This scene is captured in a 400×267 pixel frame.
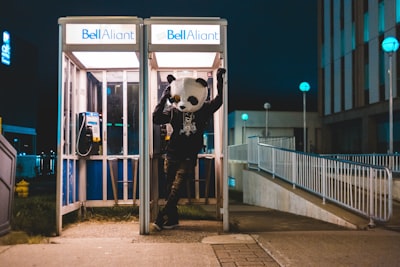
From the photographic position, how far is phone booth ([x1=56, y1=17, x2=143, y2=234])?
698 cm

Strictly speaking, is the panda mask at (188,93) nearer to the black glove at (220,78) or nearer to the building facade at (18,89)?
the black glove at (220,78)

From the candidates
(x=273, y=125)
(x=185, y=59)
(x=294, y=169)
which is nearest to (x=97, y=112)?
(x=185, y=59)

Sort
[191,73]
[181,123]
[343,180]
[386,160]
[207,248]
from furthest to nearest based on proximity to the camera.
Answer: [386,160] → [343,180] → [191,73] → [181,123] → [207,248]

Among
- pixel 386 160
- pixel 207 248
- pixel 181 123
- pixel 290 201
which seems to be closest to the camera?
pixel 207 248

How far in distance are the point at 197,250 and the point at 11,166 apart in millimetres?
3190

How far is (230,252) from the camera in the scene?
5953 millimetres

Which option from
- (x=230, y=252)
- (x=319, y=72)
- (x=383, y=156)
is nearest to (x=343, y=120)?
(x=319, y=72)

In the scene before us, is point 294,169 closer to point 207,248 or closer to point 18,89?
point 207,248

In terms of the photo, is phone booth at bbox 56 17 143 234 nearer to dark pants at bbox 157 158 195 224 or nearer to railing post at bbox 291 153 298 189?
dark pants at bbox 157 158 195 224

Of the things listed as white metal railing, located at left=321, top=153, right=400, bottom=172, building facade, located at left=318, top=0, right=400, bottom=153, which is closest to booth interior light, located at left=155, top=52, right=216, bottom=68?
white metal railing, located at left=321, top=153, right=400, bottom=172

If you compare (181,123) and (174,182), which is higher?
(181,123)

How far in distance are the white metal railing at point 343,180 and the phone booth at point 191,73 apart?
8.40 feet

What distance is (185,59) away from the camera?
8.11m

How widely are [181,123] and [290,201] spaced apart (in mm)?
5229
